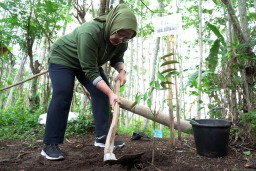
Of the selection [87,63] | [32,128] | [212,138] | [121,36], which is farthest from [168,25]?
[32,128]

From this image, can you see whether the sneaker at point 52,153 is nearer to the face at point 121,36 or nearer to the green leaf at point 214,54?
the face at point 121,36

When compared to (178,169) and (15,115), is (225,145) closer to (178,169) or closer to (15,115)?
(178,169)

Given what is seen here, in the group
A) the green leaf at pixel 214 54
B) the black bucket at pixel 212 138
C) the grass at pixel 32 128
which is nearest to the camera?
the black bucket at pixel 212 138

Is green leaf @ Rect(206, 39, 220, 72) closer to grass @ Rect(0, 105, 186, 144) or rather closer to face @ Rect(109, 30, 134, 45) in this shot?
face @ Rect(109, 30, 134, 45)

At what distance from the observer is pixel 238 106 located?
7.88 feet

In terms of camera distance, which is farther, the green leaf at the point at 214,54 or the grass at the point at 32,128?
the grass at the point at 32,128

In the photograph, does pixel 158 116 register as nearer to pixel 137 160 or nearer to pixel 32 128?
pixel 137 160

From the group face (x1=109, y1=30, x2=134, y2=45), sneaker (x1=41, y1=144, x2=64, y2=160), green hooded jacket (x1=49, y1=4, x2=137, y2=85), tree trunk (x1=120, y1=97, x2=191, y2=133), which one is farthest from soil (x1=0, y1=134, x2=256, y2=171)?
face (x1=109, y1=30, x2=134, y2=45)

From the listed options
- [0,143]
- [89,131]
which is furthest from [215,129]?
[0,143]

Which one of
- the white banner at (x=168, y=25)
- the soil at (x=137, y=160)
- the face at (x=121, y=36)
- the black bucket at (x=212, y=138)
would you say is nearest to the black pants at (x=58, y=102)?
the soil at (x=137, y=160)

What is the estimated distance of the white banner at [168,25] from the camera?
2.16 metres

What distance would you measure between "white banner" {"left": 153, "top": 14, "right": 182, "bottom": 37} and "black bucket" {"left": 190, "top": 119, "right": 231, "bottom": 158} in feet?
2.86

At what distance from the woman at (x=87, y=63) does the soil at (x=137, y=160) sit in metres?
0.16

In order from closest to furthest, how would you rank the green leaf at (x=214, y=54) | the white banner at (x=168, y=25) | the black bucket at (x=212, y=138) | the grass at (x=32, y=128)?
the black bucket at (x=212, y=138), the white banner at (x=168, y=25), the green leaf at (x=214, y=54), the grass at (x=32, y=128)
